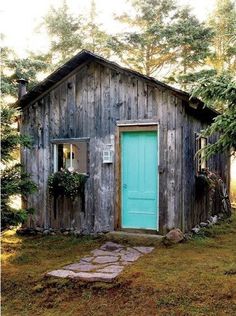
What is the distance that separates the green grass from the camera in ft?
14.0

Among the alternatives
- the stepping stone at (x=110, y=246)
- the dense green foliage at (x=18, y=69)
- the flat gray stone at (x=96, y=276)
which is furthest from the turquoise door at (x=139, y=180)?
the dense green foliage at (x=18, y=69)

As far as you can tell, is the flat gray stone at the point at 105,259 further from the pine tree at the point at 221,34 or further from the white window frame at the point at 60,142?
the pine tree at the point at 221,34

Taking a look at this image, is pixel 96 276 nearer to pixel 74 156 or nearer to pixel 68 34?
pixel 74 156

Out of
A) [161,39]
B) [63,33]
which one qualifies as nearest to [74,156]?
[161,39]

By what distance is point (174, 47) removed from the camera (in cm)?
1557

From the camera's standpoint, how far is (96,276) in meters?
5.08

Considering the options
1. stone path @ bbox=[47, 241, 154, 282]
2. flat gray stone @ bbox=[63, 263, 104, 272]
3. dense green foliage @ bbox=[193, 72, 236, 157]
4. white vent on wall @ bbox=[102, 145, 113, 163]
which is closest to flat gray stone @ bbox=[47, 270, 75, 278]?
stone path @ bbox=[47, 241, 154, 282]

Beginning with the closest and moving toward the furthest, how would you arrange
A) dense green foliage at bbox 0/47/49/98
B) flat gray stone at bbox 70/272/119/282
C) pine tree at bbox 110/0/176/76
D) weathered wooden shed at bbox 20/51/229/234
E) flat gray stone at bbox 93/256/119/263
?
flat gray stone at bbox 70/272/119/282
flat gray stone at bbox 93/256/119/263
weathered wooden shed at bbox 20/51/229/234
dense green foliage at bbox 0/47/49/98
pine tree at bbox 110/0/176/76

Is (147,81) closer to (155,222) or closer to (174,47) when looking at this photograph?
(155,222)

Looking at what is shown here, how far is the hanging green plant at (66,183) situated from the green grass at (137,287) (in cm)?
150

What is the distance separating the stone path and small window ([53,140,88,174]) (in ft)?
6.43

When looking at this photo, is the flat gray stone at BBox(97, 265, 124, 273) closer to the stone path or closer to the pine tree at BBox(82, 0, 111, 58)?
the stone path

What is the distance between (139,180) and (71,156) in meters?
1.79

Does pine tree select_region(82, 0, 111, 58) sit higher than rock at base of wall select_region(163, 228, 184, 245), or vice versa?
pine tree select_region(82, 0, 111, 58)
